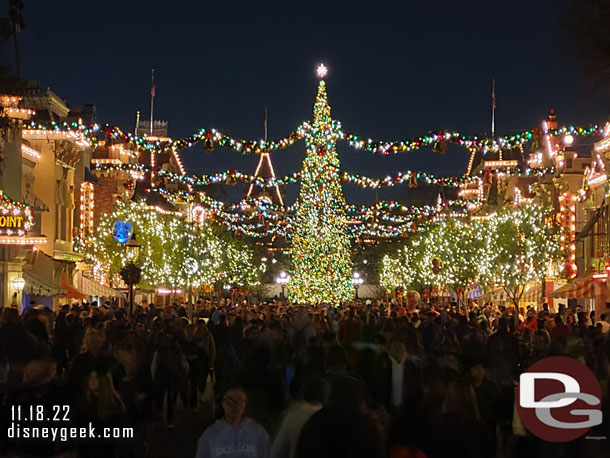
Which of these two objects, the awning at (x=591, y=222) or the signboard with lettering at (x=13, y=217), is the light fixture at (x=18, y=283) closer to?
the signboard with lettering at (x=13, y=217)

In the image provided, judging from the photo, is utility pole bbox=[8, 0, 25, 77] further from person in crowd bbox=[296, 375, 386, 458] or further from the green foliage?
the green foliage

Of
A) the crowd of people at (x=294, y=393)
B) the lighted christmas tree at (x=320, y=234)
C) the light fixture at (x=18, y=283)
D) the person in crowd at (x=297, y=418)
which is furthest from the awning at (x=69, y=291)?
the person in crowd at (x=297, y=418)

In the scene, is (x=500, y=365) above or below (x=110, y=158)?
below

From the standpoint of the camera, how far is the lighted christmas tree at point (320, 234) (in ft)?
172

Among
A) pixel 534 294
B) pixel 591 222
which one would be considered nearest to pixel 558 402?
pixel 591 222

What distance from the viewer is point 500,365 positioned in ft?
39.9

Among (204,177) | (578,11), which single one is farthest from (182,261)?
(578,11)

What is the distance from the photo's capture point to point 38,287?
46.2 m

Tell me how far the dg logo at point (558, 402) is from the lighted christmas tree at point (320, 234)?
41.2m

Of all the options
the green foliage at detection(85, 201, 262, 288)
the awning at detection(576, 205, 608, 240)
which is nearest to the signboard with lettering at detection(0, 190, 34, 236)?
the green foliage at detection(85, 201, 262, 288)

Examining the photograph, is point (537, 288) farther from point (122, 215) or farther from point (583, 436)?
point (583, 436)

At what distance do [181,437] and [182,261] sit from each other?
40.7 metres

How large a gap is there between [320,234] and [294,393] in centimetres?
4101

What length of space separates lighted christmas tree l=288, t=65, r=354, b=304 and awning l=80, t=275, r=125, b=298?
36.0ft
